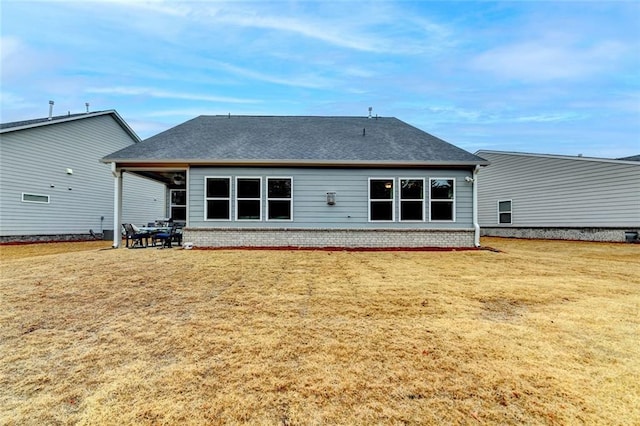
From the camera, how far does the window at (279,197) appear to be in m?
11.9

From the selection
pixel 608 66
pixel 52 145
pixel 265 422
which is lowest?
pixel 265 422

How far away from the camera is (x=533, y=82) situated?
2012 centimetres

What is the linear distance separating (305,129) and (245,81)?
9.26 meters

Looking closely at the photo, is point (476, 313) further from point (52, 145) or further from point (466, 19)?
point (52, 145)

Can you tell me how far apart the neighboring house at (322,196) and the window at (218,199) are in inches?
1.4

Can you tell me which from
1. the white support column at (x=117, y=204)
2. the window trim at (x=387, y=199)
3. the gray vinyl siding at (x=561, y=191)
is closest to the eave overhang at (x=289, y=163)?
the white support column at (x=117, y=204)

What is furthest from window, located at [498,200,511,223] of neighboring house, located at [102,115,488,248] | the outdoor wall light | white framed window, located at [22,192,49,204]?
white framed window, located at [22,192,49,204]

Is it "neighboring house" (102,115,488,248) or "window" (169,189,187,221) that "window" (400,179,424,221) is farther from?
"window" (169,189,187,221)

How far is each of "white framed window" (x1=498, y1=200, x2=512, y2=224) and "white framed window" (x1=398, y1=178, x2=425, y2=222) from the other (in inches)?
400

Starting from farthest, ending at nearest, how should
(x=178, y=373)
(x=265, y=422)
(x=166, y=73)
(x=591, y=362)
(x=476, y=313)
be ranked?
(x=166, y=73) < (x=476, y=313) < (x=591, y=362) < (x=178, y=373) < (x=265, y=422)

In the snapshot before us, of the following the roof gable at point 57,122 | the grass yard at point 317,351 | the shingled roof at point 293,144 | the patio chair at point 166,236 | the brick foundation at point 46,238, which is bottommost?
the grass yard at point 317,351

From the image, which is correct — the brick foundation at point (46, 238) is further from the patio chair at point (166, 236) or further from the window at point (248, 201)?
the window at point (248, 201)

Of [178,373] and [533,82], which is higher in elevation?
[533,82]

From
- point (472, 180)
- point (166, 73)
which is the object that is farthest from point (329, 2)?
point (166, 73)
